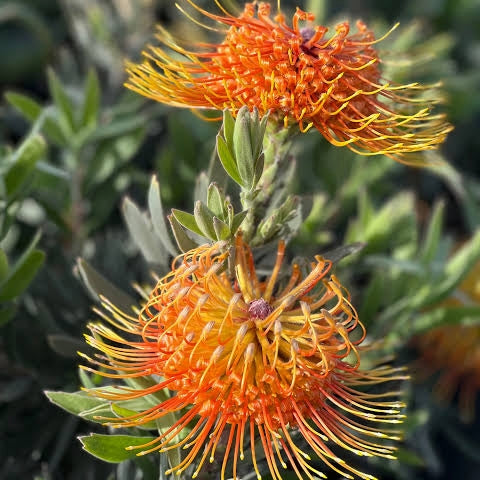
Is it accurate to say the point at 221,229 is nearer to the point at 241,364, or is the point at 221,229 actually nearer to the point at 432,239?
the point at 241,364

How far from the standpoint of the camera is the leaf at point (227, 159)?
21.3 inches

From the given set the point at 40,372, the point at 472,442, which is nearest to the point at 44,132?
the point at 40,372

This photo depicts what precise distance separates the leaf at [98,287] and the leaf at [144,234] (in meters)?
0.05

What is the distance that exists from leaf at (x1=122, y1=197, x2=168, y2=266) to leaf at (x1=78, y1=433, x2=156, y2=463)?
169 mm

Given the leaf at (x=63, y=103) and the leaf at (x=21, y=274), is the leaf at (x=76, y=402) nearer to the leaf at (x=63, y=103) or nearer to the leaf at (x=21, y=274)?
the leaf at (x=21, y=274)

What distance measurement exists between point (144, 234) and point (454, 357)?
0.57 meters

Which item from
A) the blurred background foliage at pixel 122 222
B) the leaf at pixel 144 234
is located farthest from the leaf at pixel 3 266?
the leaf at pixel 144 234

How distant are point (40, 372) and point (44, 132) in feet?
1.10

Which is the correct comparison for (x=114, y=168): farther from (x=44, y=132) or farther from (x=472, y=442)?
(x=472, y=442)

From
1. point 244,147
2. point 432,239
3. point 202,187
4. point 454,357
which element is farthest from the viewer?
point 454,357

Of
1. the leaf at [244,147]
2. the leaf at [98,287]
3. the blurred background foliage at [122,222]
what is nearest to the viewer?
the leaf at [244,147]

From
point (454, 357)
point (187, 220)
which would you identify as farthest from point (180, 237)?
point (454, 357)

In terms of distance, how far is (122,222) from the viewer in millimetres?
1052

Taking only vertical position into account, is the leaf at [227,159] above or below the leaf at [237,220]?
above
